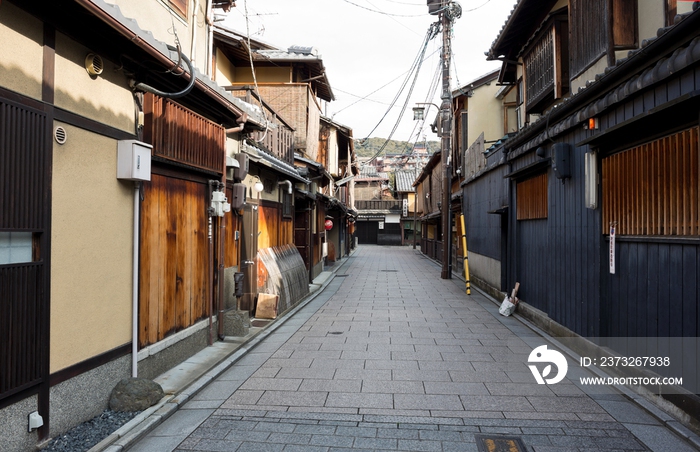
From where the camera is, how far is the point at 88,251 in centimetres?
540

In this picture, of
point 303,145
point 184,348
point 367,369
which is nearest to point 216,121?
point 184,348

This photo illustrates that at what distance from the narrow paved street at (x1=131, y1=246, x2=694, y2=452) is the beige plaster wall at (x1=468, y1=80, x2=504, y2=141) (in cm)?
1307

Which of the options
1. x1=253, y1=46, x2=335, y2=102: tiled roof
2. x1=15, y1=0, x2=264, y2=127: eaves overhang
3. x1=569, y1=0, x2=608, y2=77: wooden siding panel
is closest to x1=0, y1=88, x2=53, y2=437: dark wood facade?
x1=15, y1=0, x2=264, y2=127: eaves overhang

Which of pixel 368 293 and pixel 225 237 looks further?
pixel 368 293

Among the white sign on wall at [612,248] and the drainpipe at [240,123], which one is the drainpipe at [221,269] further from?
the white sign on wall at [612,248]

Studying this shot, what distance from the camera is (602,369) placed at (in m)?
7.48

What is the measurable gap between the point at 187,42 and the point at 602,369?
979 centimetres

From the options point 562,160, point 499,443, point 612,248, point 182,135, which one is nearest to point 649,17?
point 562,160

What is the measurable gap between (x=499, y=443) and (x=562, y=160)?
→ 234 inches

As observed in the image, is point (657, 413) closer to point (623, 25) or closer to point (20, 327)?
point (623, 25)

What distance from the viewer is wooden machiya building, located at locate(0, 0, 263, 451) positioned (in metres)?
4.37

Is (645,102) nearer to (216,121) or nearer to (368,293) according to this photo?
(216,121)

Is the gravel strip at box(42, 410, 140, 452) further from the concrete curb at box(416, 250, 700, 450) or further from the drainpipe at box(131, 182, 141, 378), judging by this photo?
the concrete curb at box(416, 250, 700, 450)

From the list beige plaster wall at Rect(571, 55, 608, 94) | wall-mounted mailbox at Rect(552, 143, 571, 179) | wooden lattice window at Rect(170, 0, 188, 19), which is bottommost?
wall-mounted mailbox at Rect(552, 143, 571, 179)
